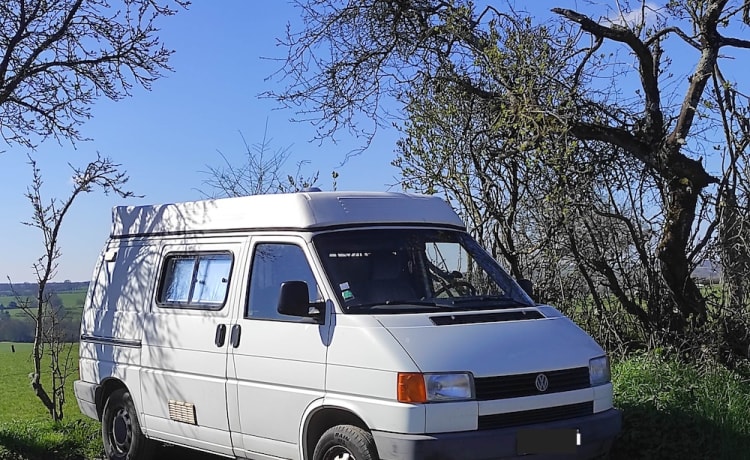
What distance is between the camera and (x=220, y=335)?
7.25 meters

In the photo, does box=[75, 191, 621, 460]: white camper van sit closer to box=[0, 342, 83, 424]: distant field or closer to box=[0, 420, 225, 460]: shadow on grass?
box=[0, 420, 225, 460]: shadow on grass

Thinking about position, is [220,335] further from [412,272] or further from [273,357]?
[412,272]

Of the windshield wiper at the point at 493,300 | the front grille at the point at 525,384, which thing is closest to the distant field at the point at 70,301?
the windshield wiper at the point at 493,300

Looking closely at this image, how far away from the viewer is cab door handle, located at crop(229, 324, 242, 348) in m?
7.07

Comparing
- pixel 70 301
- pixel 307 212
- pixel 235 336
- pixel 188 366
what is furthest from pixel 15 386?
pixel 307 212

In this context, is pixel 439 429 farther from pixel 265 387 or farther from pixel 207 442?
pixel 207 442

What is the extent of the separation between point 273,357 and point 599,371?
2368 mm

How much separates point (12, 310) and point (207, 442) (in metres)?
5.70

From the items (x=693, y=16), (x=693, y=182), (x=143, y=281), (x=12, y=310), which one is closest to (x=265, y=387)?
(x=143, y=281)

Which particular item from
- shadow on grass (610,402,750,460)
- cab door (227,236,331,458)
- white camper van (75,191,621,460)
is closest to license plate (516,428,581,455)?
white camper van (75,191,621,460)

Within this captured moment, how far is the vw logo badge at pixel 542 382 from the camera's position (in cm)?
595

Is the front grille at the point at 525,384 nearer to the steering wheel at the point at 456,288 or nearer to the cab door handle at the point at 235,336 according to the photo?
the steering wheel at the point at 456,288

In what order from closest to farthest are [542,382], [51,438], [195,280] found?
[542,382], [195,280], [51,438]

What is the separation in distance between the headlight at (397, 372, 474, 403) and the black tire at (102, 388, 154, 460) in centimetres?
363
